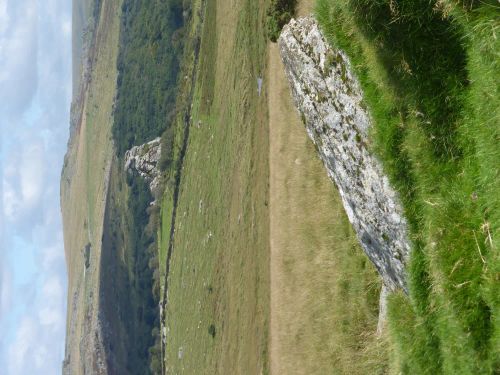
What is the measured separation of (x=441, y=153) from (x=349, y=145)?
4.66m

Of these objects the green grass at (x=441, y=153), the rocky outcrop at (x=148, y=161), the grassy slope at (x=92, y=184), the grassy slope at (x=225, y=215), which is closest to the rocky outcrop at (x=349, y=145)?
the green grass at (x=441, y=153)

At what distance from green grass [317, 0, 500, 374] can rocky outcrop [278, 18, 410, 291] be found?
1140 mm

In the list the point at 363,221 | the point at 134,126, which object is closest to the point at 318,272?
the point at 363,221

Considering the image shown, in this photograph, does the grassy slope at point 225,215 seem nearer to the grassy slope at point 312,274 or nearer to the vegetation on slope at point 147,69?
the grassy slope at point 312,274

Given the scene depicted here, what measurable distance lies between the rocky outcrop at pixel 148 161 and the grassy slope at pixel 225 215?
2032cm

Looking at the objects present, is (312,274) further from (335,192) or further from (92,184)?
(92,184)

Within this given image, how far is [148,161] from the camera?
329 feet

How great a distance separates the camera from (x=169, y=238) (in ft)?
280

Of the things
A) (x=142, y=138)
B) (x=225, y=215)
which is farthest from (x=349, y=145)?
(x=142, y=138)

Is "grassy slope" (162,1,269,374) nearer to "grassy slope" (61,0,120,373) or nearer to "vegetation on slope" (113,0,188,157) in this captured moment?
"vegetation on slope" (113,0,188,157)

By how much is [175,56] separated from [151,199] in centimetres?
3040

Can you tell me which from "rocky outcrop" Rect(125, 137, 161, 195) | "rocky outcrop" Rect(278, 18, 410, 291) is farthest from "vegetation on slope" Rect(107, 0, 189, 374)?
"rocky outcrop" Rect(278, 18, 410, 291)

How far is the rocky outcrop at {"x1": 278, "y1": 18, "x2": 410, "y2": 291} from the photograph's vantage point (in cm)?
1238

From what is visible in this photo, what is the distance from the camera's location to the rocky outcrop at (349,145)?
40.6ft
